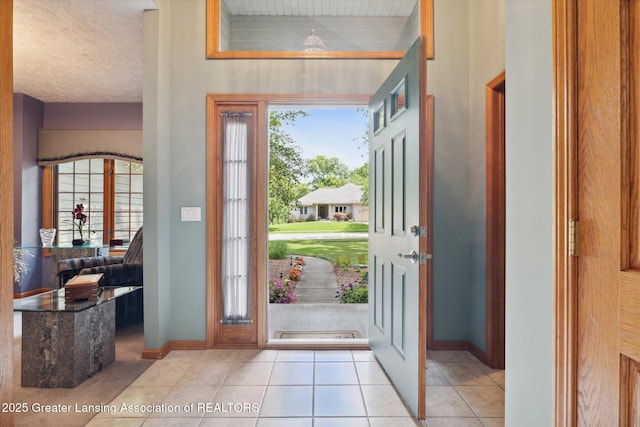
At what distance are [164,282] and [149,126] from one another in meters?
1.25

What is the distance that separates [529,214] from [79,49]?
4.23 m

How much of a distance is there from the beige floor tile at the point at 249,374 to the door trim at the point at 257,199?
13.4 inches

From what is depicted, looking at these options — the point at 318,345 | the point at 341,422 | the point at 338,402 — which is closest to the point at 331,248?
the point at 318,345

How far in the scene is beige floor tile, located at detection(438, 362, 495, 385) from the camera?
2.53 meters

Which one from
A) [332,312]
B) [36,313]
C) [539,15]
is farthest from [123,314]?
[539,15]

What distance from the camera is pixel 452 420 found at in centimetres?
205

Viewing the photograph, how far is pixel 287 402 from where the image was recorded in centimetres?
225

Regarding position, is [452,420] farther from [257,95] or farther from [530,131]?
[257,95]

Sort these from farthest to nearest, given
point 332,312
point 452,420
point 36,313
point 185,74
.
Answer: point 332,312 < point 185,74 < point 36,313 < point 452,420

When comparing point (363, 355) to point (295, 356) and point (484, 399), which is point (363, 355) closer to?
point (295, 356)

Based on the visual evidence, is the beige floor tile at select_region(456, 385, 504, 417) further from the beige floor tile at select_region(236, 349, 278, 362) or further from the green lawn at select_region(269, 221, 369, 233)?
the green lawn at select_region(269, 221, 369, 233)

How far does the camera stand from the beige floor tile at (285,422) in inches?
79.0

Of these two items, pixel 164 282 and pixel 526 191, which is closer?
pixel 526 191

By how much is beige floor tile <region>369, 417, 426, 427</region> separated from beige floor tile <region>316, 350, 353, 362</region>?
84 cm
